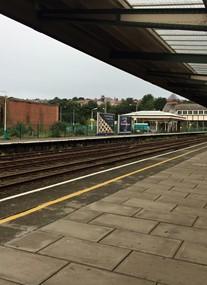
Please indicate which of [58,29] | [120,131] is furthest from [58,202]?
[120,131]

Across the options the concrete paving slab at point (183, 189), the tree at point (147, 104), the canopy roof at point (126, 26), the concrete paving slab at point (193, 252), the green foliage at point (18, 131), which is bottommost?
the concrete paving slab at point (193, 252)

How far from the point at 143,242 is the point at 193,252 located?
2.19 feet

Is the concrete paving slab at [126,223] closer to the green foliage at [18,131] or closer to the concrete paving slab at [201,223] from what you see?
the concrete paving slab at [201,223]

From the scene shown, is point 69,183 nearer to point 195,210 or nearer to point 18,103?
point 195,210

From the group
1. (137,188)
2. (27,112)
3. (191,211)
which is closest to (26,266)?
(191,211)

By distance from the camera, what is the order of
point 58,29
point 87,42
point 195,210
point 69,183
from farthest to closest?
1. point 87,42
2. point 58,29
3. point 69,183
4. point 195,210

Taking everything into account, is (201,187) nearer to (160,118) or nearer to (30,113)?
(30,113)

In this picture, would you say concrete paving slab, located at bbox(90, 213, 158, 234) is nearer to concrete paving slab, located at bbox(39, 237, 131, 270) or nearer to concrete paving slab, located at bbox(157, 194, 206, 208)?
concrete paving slab, located at bbox(39, 237, 131, 270)

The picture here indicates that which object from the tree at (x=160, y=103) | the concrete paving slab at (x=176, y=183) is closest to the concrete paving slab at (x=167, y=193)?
the concrete paving slab at (x=176, y=183)

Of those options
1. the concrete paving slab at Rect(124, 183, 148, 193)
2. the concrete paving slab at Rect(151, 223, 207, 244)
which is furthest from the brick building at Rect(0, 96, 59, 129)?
the concrete paving slab at Rect(151, 223, 207, 244)

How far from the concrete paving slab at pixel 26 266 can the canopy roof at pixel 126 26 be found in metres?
8.22

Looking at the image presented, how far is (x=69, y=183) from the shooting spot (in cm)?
974

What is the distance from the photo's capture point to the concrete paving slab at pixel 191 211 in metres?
6.63

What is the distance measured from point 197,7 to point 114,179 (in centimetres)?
533
